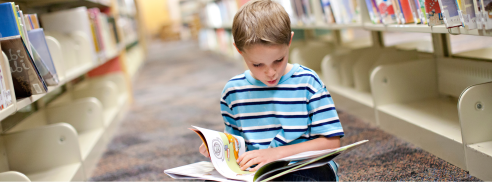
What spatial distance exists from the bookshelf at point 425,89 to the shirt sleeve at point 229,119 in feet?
1.99

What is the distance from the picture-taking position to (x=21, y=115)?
164 cm

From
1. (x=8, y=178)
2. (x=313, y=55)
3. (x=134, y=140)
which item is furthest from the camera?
(x=313, y=55)

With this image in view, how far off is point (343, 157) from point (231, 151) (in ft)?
1.97

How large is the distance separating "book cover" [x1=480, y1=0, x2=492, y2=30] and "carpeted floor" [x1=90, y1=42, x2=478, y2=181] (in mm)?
414

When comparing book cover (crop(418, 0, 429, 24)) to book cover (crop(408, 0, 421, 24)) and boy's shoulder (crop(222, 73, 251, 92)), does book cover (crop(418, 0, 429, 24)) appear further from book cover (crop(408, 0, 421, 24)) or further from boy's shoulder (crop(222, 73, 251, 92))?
boy's shoulder (crop(222, 73, 251, 92))

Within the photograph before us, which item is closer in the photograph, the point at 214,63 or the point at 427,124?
the point at 427,124

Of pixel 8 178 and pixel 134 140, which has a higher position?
pixel 8 178

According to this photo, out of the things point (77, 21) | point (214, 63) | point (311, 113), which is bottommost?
point (214, 63)

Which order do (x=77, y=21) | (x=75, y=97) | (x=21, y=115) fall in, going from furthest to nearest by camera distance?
(x=75, y=97) < (x=77, y=21) < (x=21, y=115)

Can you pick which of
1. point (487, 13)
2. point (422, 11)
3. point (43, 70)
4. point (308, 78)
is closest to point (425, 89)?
point (422, 11)

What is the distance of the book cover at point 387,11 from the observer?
1.39 metres

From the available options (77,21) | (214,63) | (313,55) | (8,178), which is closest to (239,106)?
(8,178)

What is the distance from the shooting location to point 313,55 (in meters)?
2.63

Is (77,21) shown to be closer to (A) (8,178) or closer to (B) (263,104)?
(A) (8,178)
